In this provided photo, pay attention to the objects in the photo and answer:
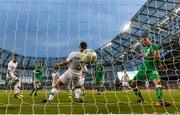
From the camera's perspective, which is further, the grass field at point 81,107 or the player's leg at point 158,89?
the player's leg at point 158,89

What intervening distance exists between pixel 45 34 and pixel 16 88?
12.3 ft

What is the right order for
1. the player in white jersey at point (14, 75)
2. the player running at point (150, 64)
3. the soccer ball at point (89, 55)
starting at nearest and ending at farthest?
the soccer ball at point (89, 55)
the player running at point (150, 64)
the player in white jersey at point (14, 75)

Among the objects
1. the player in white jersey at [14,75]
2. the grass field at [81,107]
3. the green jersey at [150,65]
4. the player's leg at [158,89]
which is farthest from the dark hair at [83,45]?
the player in white jersey at [14,75]

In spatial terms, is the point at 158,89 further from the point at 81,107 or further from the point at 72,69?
the point at 72,69

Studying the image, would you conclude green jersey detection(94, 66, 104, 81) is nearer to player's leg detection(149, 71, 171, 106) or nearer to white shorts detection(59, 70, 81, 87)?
player's leg detection(149, 71, 171, 106)

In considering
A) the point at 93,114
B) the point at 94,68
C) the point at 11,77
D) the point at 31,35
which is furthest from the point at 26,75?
the point at 93,114

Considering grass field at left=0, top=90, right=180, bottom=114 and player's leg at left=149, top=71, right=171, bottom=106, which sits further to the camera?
player's leg at left=149, top=71, right=171, bottom=106

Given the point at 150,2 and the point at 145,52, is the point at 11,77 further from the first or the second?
the point at 150,2

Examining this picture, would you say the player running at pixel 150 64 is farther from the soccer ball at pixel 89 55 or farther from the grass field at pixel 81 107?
the soccer ball at pixel 89 55

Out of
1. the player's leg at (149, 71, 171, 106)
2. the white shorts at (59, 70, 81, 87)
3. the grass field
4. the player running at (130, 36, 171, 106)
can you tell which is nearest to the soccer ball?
the white shorts at (59, 70, 81, 87)

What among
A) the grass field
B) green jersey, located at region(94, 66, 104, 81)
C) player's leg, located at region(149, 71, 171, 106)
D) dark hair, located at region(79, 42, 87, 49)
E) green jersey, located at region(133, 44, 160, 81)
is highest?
green jersey, located at region(94, 66, 104, 81)

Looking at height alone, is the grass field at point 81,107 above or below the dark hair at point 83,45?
below

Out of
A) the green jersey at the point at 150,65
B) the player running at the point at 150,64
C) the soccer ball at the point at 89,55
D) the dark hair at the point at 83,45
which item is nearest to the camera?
the soccer ball at the point at 89,55

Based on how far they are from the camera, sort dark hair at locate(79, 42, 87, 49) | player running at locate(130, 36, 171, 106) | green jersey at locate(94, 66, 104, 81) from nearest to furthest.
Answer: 1. dark hair at locate(79, 42, 87, 49)
2. player running at locate(130, 36, 171, 106)
3. green jersey at locate(94, 66, 104, 81)
